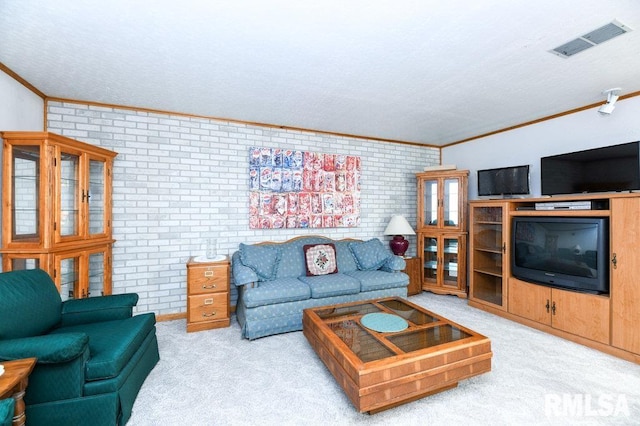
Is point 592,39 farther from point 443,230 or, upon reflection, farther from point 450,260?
point 450,260

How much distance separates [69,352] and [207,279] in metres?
1.58

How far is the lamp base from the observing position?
4.32 m

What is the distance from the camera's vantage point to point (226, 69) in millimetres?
2367

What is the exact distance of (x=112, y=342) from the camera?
71.6 inches

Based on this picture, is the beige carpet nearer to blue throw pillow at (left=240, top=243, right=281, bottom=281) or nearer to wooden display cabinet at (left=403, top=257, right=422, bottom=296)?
blue throw pillow at (left=240, top=243, right=281, bottom=281)

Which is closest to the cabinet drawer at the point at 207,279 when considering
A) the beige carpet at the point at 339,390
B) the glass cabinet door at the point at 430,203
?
the beige carpet at the point at 339,390

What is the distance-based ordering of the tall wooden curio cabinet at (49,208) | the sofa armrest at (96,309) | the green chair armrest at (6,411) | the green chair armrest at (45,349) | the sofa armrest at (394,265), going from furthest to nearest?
the sofa armrest at (394,265)
the tall wooden curio cabinet at (49,208)
the sofa armrest at (96,309)
the green chair armrest at (45,349)
the green chair armrest at (6,411)

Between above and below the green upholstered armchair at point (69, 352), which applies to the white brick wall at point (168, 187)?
above

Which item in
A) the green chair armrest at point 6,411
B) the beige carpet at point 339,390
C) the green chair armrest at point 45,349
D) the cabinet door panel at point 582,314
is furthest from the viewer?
the cabinet door panel at point 582,314

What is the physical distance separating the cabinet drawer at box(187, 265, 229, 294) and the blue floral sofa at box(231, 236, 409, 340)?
133mm

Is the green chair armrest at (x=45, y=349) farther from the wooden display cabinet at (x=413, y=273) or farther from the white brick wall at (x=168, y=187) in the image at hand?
the wooden display cabinet at (x=413, y=273)

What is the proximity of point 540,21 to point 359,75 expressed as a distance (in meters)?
1.26

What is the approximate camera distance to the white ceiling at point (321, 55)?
66.2 inches

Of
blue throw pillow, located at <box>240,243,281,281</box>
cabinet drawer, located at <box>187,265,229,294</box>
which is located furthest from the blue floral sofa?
cabinet drawer, located at <box>187,265,229,294</box>
